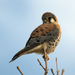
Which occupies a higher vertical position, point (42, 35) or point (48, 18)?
point (48, 18)

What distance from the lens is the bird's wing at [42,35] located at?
3.89m

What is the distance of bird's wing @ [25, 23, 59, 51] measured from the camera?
12.8 feet

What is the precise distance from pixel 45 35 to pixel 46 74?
139cm

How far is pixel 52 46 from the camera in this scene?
4176 mm

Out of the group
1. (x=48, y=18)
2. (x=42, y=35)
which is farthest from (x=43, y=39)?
(x=48, y=18)

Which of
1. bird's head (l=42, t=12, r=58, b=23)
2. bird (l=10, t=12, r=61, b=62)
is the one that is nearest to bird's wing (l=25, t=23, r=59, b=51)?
bird (l=10, t=12, r=61, b=62)

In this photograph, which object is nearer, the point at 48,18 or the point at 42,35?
the point at 42,35

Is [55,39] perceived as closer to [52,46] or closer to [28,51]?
[52,46]

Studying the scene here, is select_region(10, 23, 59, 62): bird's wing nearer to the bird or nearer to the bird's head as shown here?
the bird

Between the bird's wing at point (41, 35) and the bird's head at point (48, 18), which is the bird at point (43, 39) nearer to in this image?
the bird's wing at point (41, 35)

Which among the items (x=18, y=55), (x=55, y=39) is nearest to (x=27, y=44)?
(x=18, y=55)

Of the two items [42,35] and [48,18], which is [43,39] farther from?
[48,18]

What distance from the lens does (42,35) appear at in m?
4.01

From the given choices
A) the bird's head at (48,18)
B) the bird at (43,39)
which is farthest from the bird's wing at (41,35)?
the bird's head at (48,18)
